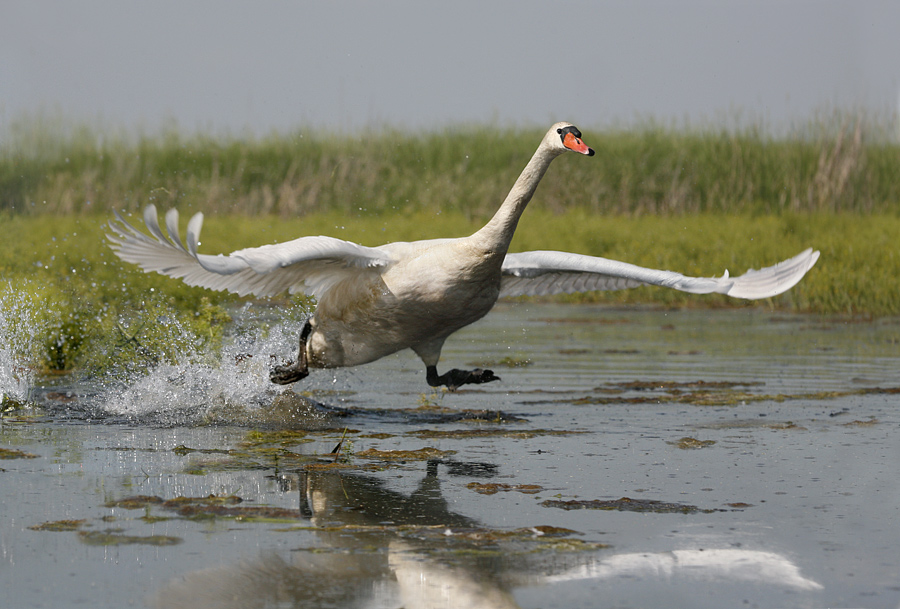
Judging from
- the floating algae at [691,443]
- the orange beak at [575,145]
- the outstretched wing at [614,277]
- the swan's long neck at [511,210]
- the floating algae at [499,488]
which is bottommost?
the floating algae at [691,443]

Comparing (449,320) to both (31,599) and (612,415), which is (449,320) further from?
(31,599)

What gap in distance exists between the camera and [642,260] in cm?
2105

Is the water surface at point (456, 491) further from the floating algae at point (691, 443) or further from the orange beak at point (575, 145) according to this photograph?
the orange beak at point (575, 145)

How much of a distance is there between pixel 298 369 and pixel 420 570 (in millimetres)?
4768

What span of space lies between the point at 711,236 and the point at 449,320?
1413 cm

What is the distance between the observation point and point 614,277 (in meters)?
9.74

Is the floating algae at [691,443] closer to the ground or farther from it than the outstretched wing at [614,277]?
closer to the ground

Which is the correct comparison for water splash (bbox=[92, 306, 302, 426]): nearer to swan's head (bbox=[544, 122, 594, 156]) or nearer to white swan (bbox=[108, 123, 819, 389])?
white swan (bbox=[108, 123, 819, 389])

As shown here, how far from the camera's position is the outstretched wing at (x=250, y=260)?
748 centimetres

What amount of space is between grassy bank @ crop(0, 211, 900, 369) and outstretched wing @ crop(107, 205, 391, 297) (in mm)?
4250

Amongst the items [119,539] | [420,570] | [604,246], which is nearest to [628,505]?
[420,570]

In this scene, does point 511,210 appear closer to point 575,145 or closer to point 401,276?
point 575,145

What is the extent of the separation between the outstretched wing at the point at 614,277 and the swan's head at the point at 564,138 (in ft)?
4.30

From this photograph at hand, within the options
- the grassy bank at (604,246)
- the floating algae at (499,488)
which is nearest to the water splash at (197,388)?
the grassy bank at (604,246)
